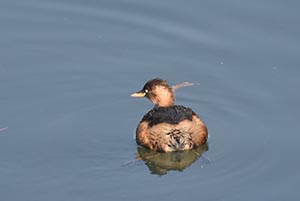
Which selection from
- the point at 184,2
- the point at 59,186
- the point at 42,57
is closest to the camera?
the point at 59,186

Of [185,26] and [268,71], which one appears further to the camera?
[185,26]

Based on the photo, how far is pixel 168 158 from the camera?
495 inches

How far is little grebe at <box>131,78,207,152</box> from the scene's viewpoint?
12.5 metres

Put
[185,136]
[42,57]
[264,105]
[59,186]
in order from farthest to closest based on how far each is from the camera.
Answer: [42,57] < [264,105] < [185,136] < [59,186]

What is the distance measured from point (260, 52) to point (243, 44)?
29cm

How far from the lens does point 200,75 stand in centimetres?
1399

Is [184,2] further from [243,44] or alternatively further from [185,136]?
[185,136]

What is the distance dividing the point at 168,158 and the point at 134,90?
1395 mm

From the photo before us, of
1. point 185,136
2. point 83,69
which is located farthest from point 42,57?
point 185,136

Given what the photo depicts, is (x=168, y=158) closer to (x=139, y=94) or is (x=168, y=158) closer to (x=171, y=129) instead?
(x=171, y=129)

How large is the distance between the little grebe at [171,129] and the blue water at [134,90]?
0.14 m

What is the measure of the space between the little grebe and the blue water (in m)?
0.14

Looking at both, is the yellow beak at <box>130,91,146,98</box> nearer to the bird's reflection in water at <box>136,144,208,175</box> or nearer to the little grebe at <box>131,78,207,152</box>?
the little grebe at <box>131,78,207,152</box>

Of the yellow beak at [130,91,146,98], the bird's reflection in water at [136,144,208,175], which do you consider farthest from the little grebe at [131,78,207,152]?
the yellow beak at [130,91,146,98]
